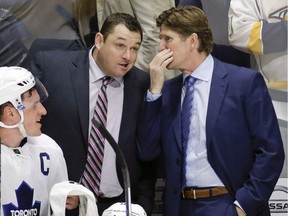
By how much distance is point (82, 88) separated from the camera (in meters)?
3.47

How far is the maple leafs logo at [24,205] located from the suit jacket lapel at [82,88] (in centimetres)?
59

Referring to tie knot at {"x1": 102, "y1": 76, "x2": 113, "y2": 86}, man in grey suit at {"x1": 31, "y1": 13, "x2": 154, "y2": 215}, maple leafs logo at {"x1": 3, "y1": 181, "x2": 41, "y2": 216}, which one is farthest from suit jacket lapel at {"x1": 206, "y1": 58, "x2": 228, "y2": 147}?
maple leafs logo at {"x1": 3, "y1": 181, "x2": 41, "y2": 216}

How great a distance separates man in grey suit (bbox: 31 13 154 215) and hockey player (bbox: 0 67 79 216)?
41 centimetres

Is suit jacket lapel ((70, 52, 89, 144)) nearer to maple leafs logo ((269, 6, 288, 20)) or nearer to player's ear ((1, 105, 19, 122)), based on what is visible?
player's ear ((1, 105, 19, 122))

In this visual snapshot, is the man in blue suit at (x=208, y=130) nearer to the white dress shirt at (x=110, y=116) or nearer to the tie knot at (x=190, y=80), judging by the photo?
the tie knot at (x=190, y=80)

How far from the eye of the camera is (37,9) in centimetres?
382

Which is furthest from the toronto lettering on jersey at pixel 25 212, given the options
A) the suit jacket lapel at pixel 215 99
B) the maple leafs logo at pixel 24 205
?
the suit jacket lapel at pixel 215 99

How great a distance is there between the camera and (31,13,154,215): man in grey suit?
11.3 ft

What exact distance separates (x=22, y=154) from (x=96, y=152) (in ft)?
1.88

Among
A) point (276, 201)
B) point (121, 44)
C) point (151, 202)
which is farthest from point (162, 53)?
point (276, 201)

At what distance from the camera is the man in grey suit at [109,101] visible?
343 centimetres

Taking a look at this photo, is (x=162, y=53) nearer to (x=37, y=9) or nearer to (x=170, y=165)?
(x=170, y=165)

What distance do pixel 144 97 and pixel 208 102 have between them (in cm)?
35

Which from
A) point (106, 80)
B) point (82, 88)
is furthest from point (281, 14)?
point (82, 88)
